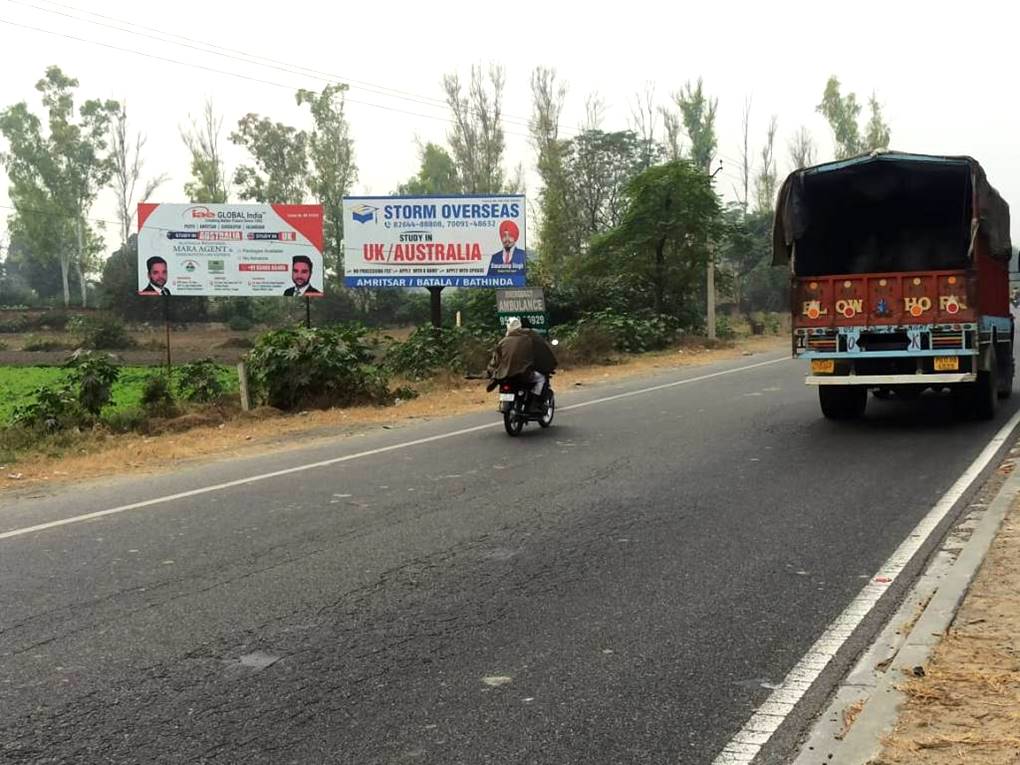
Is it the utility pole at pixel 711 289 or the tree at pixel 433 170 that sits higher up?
the tree at pixel 433 170

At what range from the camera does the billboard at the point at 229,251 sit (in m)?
25.6

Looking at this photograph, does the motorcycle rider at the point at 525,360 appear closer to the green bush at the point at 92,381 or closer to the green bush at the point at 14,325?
the green bush at the point at 92,381

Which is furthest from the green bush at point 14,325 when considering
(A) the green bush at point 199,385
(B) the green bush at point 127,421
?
(B) the green bush at point 127,421

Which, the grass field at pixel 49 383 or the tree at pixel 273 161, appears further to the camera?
the tree at pixel 273 161

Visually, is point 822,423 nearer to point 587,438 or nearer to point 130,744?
point 587,438

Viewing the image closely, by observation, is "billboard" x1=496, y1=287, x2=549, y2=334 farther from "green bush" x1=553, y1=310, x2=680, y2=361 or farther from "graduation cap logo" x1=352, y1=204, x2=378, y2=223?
"graduation cap logo" x1=352, y1=204, x2=378, y2=223

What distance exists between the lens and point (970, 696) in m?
3.89

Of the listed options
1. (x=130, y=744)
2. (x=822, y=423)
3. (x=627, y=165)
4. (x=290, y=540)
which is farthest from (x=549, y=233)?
(x=130, y=744)

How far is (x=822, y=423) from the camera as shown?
42.2 feet

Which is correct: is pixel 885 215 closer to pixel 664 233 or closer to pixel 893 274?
pixel 893 274

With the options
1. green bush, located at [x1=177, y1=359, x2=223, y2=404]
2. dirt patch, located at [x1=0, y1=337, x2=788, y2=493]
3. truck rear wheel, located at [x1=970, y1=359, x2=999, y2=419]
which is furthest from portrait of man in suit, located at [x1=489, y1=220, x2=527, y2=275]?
truck rear wheel, located at [x1=970, y1=359, x2=999, y2=419]

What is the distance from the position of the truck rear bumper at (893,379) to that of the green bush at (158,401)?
397 inches

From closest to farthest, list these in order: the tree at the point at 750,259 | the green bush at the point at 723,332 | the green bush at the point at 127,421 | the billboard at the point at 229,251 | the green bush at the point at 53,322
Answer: the green bush at the point at 127,421 → the billboard at the point at 229,251 → the green bush at the point at 723,332 → the green bush at the point at 53,322 → the tree at the point at 750,259

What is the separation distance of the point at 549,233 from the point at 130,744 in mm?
46943
